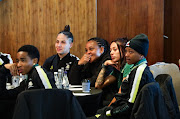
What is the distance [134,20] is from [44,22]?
1728 mm

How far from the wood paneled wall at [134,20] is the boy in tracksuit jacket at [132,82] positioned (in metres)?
2.16

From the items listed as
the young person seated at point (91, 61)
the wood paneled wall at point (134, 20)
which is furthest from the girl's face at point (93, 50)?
the wood paneled wall at point (134, 20)

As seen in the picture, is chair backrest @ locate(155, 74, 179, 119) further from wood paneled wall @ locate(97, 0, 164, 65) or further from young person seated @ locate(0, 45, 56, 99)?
wood paneled wall @ locate(97, 0, 164, 65)

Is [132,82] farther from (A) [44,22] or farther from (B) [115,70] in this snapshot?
(A) [44,22]

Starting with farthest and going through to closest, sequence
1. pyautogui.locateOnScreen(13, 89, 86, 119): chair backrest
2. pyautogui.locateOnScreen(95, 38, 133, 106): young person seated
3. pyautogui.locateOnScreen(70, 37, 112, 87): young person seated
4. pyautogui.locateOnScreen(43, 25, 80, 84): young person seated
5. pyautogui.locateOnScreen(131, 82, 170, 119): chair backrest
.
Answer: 1. pyautogui.locateOnScreen(43, 25, 80, 84): young person seated
2. pyautogui.locateOnScreen(70, 37, 112, 87): young person seated
3. pyautogui.locateOnScreen(95, 38, 133, 106): young person seated
4. pyautogui.locateOnScreen(131, 82, 170, 119): chair backrest
5. pyautogui.locateOnScreen(13, 89, 86, 119): chair backrest

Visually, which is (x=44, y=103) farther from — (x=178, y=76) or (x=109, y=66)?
(x=178, y=76)

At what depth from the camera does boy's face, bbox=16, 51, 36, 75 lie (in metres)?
2.30

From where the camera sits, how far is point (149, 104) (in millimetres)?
1847

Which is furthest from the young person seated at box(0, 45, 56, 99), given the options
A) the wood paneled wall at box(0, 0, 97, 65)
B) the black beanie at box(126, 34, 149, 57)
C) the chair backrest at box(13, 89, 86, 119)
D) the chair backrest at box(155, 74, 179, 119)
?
the wood paneled wall at box(0, 0, 97, 65)

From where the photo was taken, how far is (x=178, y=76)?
10.7 ft

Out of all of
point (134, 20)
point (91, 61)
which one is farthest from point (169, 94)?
point (134, 20)

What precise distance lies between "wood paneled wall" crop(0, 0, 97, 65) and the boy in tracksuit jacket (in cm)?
256

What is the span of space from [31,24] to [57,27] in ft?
1.78

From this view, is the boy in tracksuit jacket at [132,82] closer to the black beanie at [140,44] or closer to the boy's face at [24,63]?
the black beanie at [140,44]
